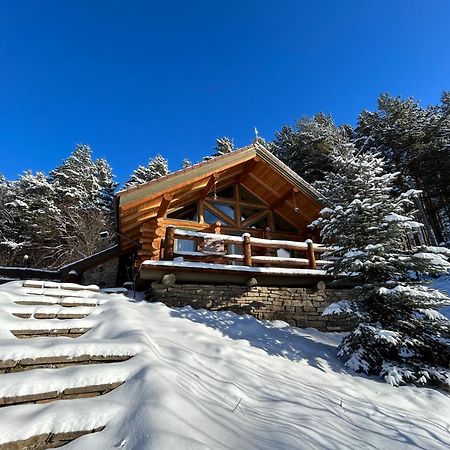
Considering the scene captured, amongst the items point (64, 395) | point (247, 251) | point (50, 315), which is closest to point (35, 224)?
→ point (247, 251)

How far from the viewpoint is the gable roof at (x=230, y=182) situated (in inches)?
343

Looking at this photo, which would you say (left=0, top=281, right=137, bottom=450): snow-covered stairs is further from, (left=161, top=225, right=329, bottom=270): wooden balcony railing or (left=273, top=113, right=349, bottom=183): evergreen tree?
(left=273, top=113, right=349, bottom=183): evergreen tree

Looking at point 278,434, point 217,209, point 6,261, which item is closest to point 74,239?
point 6,261

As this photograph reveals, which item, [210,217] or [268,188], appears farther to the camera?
[268,188]

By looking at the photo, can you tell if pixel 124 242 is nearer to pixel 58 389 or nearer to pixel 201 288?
pixel 201 288

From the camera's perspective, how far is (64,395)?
254 centimetres

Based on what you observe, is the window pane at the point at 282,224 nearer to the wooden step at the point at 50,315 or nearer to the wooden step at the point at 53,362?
the wooden step at the point at 50,315

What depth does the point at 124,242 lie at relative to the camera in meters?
11.3

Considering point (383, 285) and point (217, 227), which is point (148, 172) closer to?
point (217, 227)

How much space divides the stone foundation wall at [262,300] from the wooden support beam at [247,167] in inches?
209

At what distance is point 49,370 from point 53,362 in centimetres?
17

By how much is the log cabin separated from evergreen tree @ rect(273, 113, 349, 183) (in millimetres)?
7955

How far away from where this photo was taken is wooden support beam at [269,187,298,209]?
1133 centimetres

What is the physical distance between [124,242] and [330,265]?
788 cm
